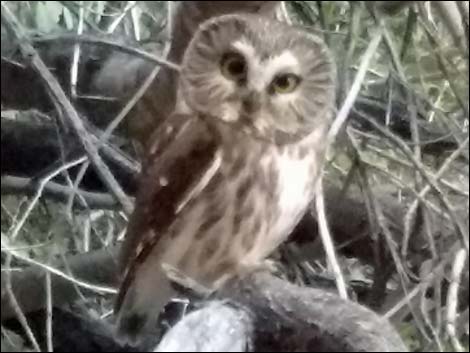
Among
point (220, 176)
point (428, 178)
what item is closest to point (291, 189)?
point (220, 176)

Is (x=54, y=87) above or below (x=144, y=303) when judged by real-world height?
above

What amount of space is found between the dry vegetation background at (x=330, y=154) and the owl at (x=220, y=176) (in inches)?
1.1

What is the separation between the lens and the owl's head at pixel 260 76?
863 mm

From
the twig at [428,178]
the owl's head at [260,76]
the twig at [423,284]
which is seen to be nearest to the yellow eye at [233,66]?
the owl's head at [260,76]

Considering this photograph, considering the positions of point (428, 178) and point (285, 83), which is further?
point (285, 83)

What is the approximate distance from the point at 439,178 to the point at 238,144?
18cm

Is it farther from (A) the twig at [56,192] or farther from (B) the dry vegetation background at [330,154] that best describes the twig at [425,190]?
(A) the twig at [56,192]

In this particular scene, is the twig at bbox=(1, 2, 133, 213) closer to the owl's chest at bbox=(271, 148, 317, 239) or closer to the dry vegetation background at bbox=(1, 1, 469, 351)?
the dry vegetation background at bbox=(1, 1, 469, 351)

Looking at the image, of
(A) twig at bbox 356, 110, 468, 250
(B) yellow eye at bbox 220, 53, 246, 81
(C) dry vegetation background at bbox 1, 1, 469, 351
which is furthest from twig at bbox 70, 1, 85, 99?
(A) twig at bbox 356, 110, 468, 250

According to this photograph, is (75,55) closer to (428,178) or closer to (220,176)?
(220,176)

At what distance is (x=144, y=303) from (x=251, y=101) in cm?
19

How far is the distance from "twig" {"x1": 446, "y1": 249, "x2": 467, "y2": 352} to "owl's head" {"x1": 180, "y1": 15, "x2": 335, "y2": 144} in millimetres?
183

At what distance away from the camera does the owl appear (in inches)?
35.9

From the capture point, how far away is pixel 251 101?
0.91m
